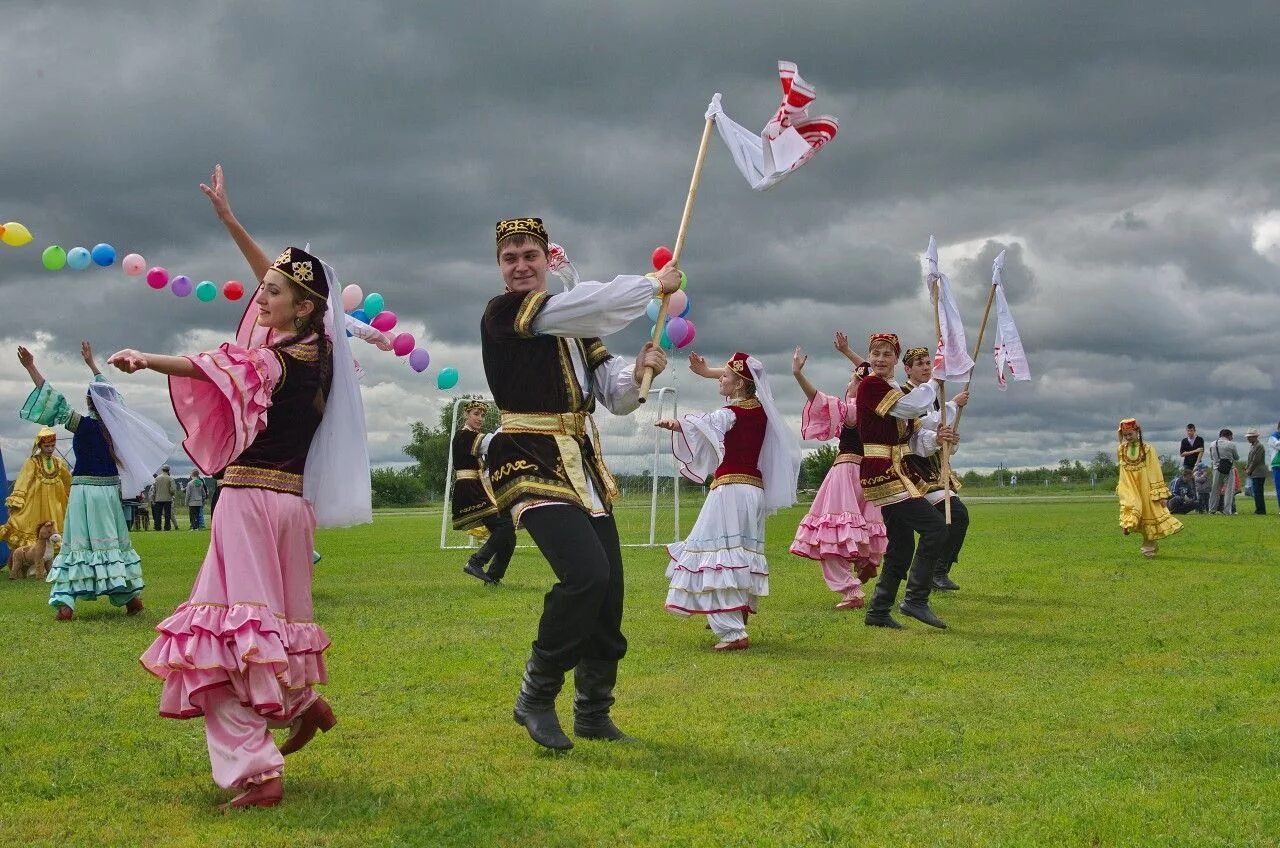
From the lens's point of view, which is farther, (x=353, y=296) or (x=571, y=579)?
(x=353, y=296)

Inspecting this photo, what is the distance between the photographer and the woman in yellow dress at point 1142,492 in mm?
17406

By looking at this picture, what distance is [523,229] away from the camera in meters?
5.91

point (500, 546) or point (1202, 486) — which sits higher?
point (1202, 486)

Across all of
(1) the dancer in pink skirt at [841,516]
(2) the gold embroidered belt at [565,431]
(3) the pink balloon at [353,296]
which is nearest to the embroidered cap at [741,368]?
(1) the dancer in pink skirt at [841,516]

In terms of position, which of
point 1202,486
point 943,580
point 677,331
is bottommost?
point 943,580

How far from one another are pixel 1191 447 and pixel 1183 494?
8.42 ft

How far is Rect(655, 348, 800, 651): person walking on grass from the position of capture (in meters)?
9.57

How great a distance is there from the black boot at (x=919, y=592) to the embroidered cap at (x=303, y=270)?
6669 millimetres

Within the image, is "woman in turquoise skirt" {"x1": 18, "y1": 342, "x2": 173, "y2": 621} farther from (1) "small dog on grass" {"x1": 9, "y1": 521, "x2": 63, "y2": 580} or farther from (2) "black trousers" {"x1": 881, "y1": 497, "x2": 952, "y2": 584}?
(2) "black trousers" {"x1": 881, "y1": 497, "x2": 952, "y2": 584}

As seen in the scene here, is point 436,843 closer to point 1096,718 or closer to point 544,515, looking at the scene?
point 544,515

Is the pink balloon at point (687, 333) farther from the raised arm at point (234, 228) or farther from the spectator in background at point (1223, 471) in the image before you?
the spectator in background at point (1223, 471)

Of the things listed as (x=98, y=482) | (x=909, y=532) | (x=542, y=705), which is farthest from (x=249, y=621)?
(x=98, y=482)

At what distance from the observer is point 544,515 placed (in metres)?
5.71

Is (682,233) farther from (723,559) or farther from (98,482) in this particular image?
(98,482)
